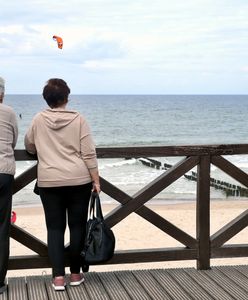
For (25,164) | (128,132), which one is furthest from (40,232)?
(128,132)

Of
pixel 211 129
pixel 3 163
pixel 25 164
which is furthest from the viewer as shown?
pixel 211 129

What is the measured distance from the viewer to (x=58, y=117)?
13.0 ft

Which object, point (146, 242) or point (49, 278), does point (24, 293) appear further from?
point (146, 242)

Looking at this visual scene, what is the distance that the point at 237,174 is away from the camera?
4684mm

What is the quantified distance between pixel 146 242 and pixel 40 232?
2615mm

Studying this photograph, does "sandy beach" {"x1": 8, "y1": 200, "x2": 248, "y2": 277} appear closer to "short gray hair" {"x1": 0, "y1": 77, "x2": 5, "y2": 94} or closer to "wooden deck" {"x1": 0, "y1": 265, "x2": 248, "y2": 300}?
"wooden deck" {"x1": 0, "y1": 265, "x2": 248, "y2": 300}

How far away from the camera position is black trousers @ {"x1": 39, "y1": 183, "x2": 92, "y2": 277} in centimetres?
401

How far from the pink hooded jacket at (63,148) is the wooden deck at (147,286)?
0.85 meters

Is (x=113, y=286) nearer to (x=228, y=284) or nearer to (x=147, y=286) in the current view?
(x=147, y=286)

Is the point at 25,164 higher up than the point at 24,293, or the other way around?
the point at 24,293

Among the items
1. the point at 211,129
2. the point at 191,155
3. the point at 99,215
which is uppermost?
the point at 191,155

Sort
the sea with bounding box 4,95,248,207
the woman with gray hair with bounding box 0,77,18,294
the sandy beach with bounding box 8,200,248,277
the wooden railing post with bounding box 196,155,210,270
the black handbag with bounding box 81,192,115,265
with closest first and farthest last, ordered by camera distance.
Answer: the woman with gray hair with bounding box 0,77,18,294
the black handbag with bounding box 81,192,115,265
the wooden railing post with bounding box 196,155,210,270
the sandy beach with bounding box 8,200,248,277
the sea with bounding box 4,95,248,207

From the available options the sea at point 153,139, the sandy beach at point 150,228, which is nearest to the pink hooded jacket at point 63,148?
the sea at point 153,139

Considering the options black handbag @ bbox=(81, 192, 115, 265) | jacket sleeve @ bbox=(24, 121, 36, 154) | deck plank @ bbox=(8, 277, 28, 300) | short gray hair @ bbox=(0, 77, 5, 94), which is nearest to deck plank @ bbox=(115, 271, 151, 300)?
black handbag @ bbox=(81, 192, 115, 265)
